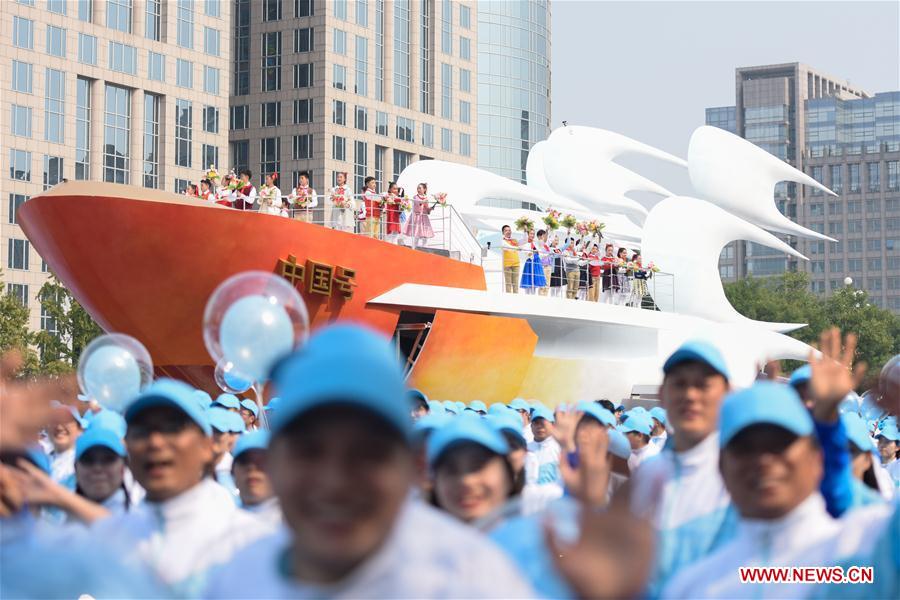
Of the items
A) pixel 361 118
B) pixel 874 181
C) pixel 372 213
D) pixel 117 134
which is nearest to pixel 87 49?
pixel 117 134

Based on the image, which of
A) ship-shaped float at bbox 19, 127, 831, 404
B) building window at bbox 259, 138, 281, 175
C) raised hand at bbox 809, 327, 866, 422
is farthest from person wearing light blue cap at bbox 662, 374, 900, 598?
building window at bbox 259, 138, 281, 175

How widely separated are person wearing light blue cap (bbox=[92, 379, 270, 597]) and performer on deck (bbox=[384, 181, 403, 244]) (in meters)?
18.2

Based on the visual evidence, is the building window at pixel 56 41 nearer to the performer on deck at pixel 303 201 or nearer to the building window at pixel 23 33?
the building window at pixel 23 33

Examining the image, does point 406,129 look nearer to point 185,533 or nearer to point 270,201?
point 270,201

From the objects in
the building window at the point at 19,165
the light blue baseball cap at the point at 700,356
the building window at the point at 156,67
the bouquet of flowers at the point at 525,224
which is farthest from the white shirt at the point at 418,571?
the building window at the point at 156,67

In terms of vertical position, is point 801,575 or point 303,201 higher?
point 303,201

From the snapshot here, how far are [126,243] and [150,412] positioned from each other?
52.1 ft

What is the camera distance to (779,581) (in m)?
3.11

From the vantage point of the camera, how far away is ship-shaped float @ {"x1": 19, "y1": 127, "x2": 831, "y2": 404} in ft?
63.3

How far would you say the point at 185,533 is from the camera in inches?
137

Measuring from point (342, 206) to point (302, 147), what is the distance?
4641 cm

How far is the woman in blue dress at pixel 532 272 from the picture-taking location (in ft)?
81.5

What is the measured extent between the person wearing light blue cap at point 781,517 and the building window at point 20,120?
2135 inches

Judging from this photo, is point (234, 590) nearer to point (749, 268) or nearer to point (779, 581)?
point (779, 581)
